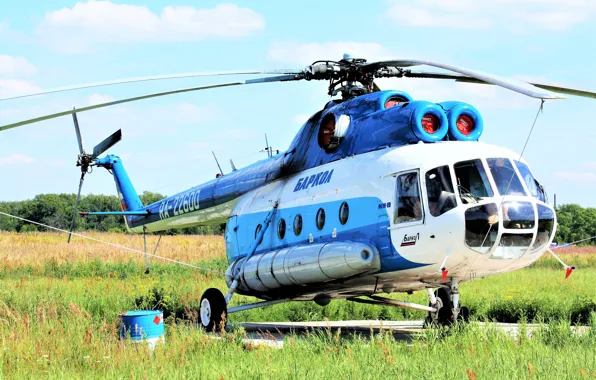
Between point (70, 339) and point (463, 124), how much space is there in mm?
6424

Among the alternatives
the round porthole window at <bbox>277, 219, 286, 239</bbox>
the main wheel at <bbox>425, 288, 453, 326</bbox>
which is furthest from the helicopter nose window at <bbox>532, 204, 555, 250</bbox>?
the round porthole window at <bbox>277, 219, 286, 239</bbox>

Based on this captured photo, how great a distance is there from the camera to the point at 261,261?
517 inches

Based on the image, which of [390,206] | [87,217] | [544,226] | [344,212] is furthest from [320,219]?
[87,217]

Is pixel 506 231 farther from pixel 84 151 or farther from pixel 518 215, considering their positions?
pixel 84 151

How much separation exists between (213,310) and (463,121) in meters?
5.69

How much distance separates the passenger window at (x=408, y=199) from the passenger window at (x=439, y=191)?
0.58 ft

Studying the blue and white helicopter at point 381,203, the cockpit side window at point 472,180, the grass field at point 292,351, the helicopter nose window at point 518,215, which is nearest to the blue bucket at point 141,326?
the grass field at point 292,351

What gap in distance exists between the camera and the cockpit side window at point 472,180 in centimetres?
995

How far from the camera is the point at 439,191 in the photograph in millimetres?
10062

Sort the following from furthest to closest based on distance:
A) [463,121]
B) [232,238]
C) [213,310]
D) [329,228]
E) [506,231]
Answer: [232,238] → [213,310] → [329,228] → [463,121] → [506,231]

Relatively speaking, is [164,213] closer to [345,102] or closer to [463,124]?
[345,102]

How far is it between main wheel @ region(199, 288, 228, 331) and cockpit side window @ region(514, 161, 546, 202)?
234 inches

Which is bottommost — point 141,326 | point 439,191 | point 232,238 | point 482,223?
point 141,326

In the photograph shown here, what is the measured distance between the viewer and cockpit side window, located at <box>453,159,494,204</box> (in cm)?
995
